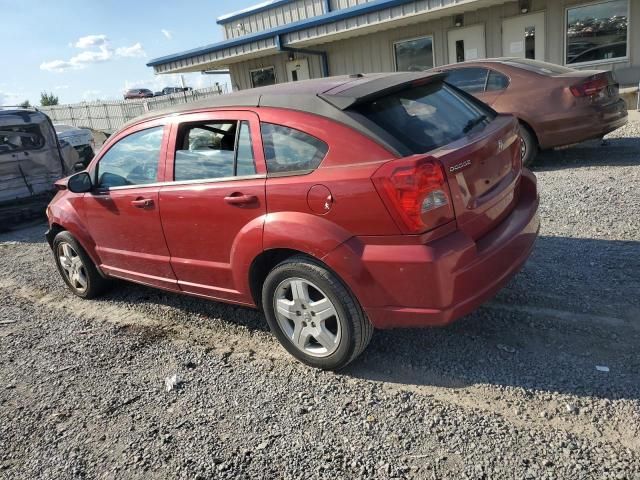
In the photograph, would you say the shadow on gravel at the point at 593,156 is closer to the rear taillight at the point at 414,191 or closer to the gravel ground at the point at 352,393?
the gravel ground at the point at 352,393

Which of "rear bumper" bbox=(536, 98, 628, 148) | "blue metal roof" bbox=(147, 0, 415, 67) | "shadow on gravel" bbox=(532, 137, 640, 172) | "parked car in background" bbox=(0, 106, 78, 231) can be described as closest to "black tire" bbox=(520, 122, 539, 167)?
"rear bumper" bbox=(536, 98, 628, 148)

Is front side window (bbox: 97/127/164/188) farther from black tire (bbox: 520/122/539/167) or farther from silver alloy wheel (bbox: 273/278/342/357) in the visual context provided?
black tire (bbox: 520/122/539/167)

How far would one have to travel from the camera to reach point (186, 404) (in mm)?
3100

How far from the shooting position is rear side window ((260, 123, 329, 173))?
2975 mm

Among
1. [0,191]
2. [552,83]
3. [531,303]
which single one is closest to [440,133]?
[531,303]

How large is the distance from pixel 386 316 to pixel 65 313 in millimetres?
3285

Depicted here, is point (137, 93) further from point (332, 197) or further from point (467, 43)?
point (332, 197)

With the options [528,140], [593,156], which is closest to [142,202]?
[528,140]

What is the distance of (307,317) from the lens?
10.4ft

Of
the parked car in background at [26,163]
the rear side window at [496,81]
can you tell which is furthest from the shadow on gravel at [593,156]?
the parked car in background at [26,163]

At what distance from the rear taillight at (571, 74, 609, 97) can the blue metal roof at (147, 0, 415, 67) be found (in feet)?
22.0

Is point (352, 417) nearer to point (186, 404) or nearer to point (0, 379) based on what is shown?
point (186, 404)

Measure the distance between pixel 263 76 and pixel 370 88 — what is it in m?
17.1

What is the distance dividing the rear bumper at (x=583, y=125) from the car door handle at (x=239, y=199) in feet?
17.5
